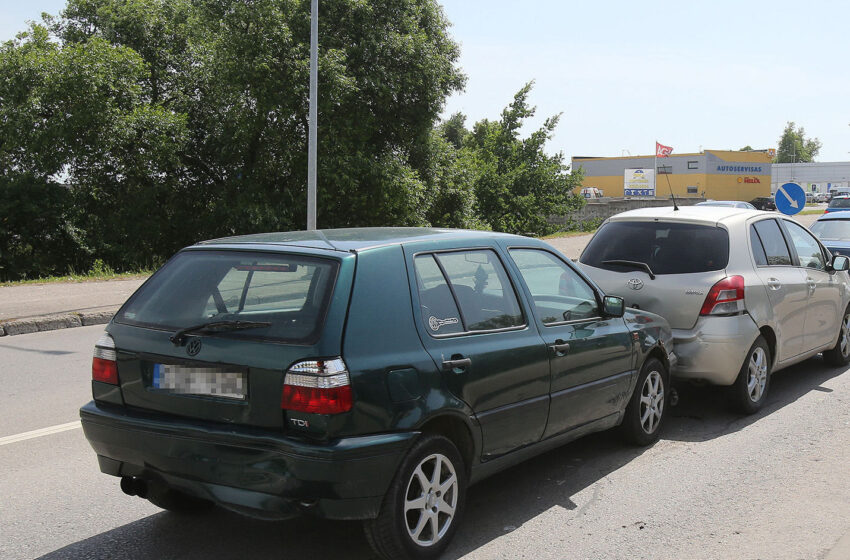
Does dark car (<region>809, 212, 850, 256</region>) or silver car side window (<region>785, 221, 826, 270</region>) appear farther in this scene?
dark car (<region>809, 212, 850, 256</region>)

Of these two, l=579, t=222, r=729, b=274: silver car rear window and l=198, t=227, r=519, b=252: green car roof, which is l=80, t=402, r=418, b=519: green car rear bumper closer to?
l=198, t=227, r=519, b=252: green car roof

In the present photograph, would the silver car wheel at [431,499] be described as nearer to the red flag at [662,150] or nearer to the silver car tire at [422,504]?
the silver car tire at [422,504]

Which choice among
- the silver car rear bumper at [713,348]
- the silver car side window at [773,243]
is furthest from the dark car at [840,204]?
the silver car rear bumper at [713,348]

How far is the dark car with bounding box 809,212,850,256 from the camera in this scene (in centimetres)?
1352

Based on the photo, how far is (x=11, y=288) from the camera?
15594 mm

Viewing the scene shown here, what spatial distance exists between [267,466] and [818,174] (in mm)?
141080

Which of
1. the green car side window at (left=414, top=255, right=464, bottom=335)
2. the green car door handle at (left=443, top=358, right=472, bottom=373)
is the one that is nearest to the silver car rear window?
the green car side window at (left=414, top=255, right=464, bottom=335)

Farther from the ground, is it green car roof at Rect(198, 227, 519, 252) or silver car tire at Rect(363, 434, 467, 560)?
green car roof at Rect(198, 227, 519, 252)

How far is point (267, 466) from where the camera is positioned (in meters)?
3.27

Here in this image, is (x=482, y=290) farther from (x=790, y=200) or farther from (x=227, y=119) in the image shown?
(x=227, y=119)

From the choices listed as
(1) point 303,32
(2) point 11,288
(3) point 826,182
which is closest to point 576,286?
(2) point 11,288

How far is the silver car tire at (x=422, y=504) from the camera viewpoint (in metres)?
3.44

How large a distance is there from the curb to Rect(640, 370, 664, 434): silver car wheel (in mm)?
8913

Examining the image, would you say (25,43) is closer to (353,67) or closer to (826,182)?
(353,67)
